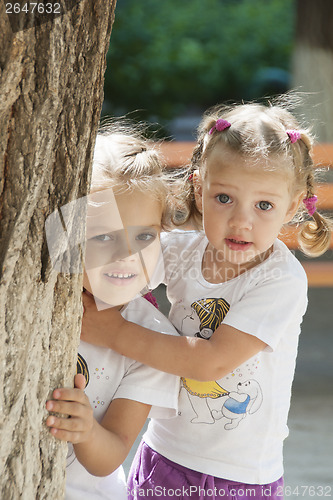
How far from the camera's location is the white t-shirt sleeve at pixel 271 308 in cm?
182

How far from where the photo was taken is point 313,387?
4.61 meters

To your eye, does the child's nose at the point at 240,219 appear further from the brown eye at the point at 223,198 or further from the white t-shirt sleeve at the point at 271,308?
the white t-shirt sleeve at the point at 271,308

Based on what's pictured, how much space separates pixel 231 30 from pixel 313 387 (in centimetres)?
872

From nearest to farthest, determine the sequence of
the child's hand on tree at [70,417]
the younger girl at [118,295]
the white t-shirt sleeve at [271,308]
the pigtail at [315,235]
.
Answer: the child's hand on tree at [70,417] → the younger girl at [118,295] → the white t-shirt sleeve at [271,308] → the pigtail at [315,235]

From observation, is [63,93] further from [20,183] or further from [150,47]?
[150,47]

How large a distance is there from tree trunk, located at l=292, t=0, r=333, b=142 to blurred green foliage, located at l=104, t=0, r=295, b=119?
4386 millimetres

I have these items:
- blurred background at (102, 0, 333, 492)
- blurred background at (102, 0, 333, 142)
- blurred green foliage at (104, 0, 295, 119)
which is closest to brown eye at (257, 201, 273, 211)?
blurred background at (102, 0, 333, 492)

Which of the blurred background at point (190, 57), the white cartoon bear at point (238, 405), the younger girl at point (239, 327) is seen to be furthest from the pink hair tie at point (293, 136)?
the blurred background at point (190, 57)

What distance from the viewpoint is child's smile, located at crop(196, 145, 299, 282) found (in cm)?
188

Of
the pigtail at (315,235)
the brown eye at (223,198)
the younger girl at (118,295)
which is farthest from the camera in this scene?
the pigtail at (315,235)

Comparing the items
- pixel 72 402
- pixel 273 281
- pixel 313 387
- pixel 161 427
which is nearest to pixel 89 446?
pixel 72 402

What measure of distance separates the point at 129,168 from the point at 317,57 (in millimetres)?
5327

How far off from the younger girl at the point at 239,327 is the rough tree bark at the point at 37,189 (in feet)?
1.45

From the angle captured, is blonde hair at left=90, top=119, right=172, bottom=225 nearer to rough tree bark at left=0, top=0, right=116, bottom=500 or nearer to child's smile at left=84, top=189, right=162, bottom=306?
child's smile at left=84, top=189, right=162, bottom=306
